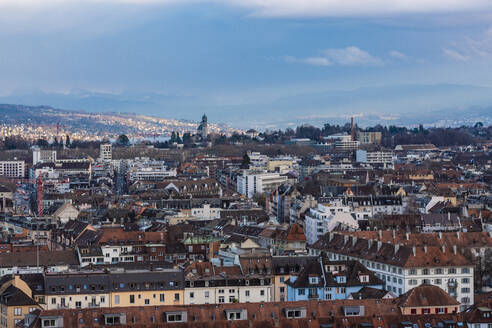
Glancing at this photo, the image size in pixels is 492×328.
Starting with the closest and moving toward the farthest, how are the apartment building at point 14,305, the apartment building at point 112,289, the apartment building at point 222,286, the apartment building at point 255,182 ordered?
the apartment building at point 14,305 → the apartment building at point 112,289 → the apartment building at point 222,286 → the apartment building at point 255,182

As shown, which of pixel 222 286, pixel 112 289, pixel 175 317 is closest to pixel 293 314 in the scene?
pixel 175 317

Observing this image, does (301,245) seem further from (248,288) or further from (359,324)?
(359,324)

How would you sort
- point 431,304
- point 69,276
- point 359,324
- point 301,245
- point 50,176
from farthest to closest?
1. point 50,176
2. point 301,245
3. point 69,276
4. point 431,304
5. point 359,324

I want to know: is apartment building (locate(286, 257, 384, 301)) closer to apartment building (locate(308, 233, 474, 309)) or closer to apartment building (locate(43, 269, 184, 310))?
apartment building (locate(308, 233, 474, 309))

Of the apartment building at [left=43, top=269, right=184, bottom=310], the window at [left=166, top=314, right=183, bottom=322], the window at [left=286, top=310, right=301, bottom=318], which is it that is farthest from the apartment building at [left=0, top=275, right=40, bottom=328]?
the window at [left=286, top=310, right=301, bottom=318]

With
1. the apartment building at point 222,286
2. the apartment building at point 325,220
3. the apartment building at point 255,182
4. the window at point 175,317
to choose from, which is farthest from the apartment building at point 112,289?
the apartment building at point 255,182

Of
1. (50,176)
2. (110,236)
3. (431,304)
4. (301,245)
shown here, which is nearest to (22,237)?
(110,236)

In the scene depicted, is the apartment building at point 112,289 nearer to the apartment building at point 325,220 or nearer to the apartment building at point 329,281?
the apartment building at point 329,281
